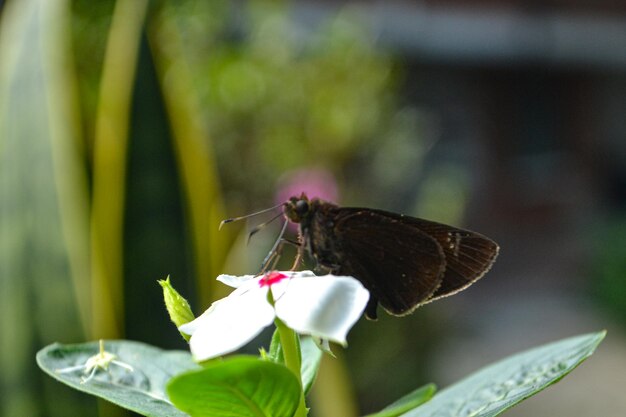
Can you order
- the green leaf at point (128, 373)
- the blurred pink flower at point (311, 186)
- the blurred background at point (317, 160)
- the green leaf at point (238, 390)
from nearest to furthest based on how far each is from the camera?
the green leaf at point (238, 390), the green leaf at point (128, 373), the blurred background at point (317, 160), the blurred pink flower at point (311, 186)

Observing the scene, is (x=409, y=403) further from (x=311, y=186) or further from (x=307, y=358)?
(x=311, y=186)

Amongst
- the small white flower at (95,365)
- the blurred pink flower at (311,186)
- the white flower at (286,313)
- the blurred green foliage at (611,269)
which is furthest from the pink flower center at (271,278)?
the blurred green foliage at (611,269)

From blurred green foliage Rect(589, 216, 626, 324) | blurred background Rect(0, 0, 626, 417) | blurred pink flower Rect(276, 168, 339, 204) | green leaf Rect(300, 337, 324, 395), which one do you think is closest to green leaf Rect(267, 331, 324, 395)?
green leaf Rect(300, 337, 324, 395)

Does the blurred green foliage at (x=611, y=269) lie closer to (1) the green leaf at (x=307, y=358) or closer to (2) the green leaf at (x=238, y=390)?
(1) the green leaf at (x=307, y=358)

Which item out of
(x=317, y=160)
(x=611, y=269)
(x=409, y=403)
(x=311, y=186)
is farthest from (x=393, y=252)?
(x=611, y=269)

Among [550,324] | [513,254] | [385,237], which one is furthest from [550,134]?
[385,237]
